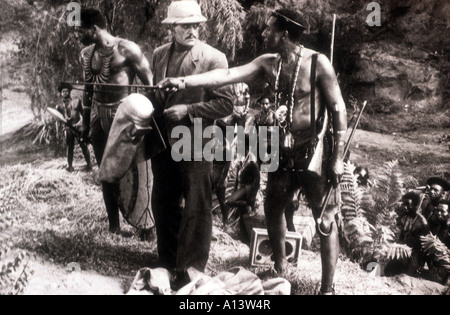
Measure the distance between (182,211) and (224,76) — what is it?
911 millimetres

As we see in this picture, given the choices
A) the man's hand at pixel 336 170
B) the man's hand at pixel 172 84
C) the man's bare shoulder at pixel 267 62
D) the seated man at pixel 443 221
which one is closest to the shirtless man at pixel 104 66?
the man's hand at pixel 172 84

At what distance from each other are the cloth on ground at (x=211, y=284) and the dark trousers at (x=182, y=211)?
0.10 meters

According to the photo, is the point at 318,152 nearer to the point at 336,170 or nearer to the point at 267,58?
the point at 336,170

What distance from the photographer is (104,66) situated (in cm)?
437

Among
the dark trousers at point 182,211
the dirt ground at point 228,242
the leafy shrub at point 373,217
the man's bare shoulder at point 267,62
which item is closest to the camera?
the man's bare shoulder at point 267,62

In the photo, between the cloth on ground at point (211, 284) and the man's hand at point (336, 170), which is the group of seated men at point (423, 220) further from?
the cloth on ground at point (211, 284)

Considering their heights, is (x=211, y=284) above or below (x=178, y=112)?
below

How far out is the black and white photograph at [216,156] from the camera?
428cm

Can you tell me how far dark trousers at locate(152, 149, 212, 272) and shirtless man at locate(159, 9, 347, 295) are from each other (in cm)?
42

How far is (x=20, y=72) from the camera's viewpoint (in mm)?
4617

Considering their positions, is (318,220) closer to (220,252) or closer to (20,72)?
(220,252)

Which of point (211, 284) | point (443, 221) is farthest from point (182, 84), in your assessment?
point (443, 221)
